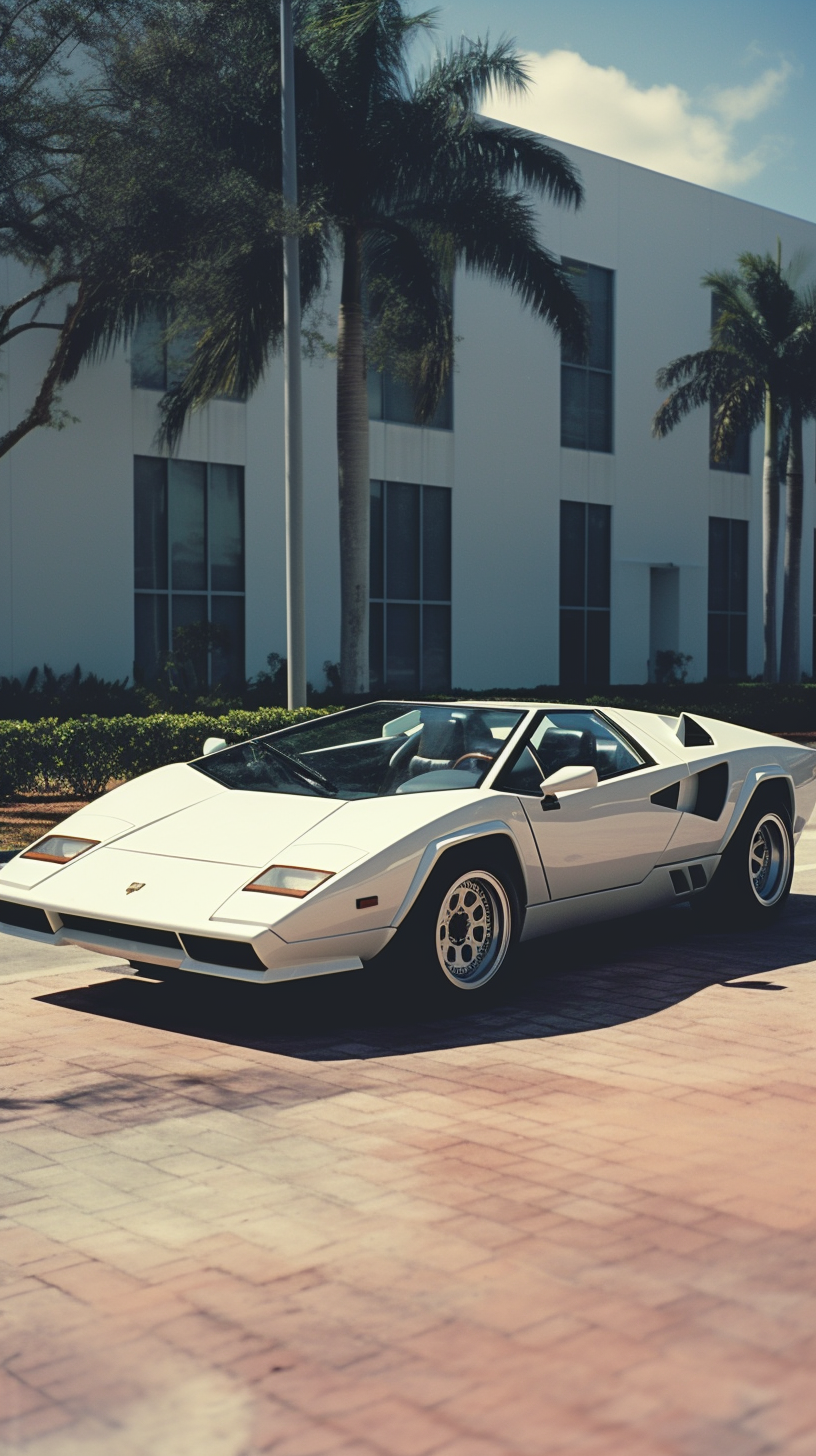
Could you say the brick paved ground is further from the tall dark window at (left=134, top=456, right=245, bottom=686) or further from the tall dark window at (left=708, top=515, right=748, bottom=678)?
the tall dark window at (left=708, top=515, right=748, bottom=678)

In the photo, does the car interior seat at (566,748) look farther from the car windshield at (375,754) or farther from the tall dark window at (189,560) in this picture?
the tall dark window at (189,560)

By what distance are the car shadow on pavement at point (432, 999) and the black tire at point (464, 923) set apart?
7cm

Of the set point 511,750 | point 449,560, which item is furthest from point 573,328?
point 511,750

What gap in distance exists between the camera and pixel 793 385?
31859 mm

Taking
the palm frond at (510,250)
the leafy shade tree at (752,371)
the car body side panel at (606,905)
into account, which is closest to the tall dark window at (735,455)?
the leafy shade tree at (752,371)

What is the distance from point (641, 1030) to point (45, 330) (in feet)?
60.0

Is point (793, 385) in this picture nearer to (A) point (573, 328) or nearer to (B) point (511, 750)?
(A) point (573, 328)

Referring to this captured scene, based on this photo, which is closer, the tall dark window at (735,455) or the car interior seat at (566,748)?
the car interior seat at (566,748)

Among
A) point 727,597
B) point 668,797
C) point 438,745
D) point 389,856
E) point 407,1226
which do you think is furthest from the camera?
point 727,597

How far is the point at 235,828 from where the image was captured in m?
6.37

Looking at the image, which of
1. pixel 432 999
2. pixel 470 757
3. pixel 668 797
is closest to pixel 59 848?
pixel 432 999

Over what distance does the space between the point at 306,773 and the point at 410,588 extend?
22179mm

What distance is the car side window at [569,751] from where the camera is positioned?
6.91 meters

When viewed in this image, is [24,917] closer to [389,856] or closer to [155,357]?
[389,856]
